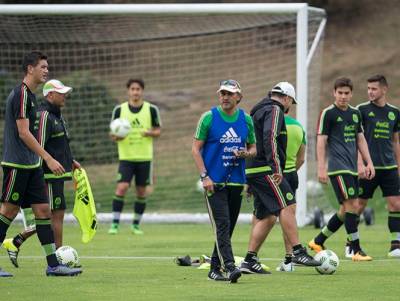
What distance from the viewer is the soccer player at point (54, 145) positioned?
506 inches

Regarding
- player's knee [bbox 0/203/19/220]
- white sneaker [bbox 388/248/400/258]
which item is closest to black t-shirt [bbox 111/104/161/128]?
white sneaker [bbox 388/248/400/258]

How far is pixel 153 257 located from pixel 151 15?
6.97 m

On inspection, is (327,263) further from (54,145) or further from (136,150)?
(136,150)

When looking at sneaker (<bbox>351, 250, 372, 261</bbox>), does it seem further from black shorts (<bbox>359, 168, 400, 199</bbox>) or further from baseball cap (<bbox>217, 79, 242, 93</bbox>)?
baseball cap (<bbox>217, 79, 242, 93</bbox>)

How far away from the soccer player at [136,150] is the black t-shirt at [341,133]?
5.08m

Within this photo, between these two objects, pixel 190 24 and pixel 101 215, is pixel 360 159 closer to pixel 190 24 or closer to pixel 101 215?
pixel 101 215

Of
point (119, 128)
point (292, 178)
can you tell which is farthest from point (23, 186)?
point (119, 128)

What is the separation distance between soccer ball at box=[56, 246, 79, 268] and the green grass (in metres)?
0.20

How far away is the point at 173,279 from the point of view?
38.3 feet

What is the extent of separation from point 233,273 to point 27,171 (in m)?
2.39

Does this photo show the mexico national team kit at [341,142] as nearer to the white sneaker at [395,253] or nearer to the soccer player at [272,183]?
the white sneaker at [395,253]

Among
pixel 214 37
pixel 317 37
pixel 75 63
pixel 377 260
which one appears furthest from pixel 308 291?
pixel 214 37

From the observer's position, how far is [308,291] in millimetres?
10570

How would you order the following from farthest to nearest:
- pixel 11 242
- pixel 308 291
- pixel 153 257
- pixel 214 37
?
pixel 214 37, pixel 153 257, pixel 11 242, pixel 308 291
